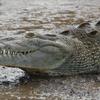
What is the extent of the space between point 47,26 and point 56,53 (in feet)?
13.3

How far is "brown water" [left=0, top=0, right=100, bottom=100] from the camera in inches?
225

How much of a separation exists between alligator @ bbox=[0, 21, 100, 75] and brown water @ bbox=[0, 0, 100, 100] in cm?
15

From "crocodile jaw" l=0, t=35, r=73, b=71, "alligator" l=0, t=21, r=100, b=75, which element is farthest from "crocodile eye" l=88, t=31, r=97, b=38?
"crocodile jaw" l=0, t=35, r=73, b=71

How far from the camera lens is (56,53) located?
20.1 feet

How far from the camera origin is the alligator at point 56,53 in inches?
232

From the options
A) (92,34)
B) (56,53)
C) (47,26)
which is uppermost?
(92,34)

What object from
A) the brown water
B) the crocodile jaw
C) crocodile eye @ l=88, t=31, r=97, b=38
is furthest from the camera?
crocodile eye @ l=88, t=31, r=97, b=38

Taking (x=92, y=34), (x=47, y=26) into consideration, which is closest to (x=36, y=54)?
(x=92, y=34)

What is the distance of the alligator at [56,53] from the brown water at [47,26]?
0.15 meters

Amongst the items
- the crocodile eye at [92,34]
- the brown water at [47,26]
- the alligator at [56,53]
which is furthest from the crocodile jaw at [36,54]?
the crocodile eye at [92,34]

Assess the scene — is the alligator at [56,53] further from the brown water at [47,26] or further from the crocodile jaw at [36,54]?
the brown water at [47,26]

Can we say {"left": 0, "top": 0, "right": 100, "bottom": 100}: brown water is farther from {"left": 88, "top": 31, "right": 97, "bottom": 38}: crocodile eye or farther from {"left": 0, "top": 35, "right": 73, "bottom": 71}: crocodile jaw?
{"left": 88, "top": 31, "right": 97, "bottom": 38}: crocodile eye

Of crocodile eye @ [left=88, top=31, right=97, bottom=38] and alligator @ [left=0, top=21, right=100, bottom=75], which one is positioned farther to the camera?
crocodile eye @ [left=88, top=31, right=97, bottom=38]

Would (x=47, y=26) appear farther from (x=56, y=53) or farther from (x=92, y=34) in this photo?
(x=56, y=53)
